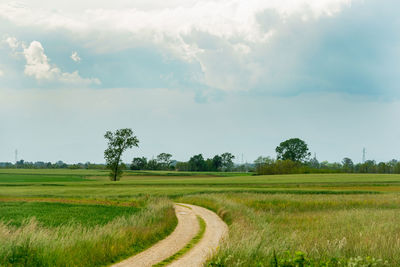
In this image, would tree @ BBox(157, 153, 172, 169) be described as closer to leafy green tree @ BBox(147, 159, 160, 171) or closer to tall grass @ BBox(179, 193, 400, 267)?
leafy green tree @ BBox(147, 159, 160, 171)

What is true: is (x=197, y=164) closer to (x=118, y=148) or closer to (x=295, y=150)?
(x=295, y=150)

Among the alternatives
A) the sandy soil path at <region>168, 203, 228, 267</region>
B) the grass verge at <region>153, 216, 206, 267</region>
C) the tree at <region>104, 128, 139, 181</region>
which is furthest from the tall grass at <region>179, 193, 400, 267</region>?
the tree at <region>104, 128, 139, 181</region>

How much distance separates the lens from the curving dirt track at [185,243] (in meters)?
13.2

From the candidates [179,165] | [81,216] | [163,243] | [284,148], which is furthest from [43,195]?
[179,165]

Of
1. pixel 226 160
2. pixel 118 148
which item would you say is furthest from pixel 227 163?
pixel 118 148

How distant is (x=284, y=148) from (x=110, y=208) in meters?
135

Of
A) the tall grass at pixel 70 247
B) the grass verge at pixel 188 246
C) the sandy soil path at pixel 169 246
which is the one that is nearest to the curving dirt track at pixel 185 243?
the sandy soil path at pixel 169 246

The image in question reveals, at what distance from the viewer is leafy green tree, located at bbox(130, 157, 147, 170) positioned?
6936 inches

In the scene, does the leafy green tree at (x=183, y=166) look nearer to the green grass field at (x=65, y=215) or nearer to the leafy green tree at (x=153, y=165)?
the leafy green tree at (x=153, y=165)

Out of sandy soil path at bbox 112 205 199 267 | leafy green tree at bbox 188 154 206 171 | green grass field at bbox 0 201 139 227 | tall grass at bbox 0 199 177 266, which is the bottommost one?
sandy soil path at bbox 112 205 199 267

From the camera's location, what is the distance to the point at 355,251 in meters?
11.5

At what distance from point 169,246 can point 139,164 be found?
543 ft

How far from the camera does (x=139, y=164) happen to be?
179000 millimetres

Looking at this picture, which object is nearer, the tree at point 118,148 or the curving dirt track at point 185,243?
the curving dirt track at point 185,243
